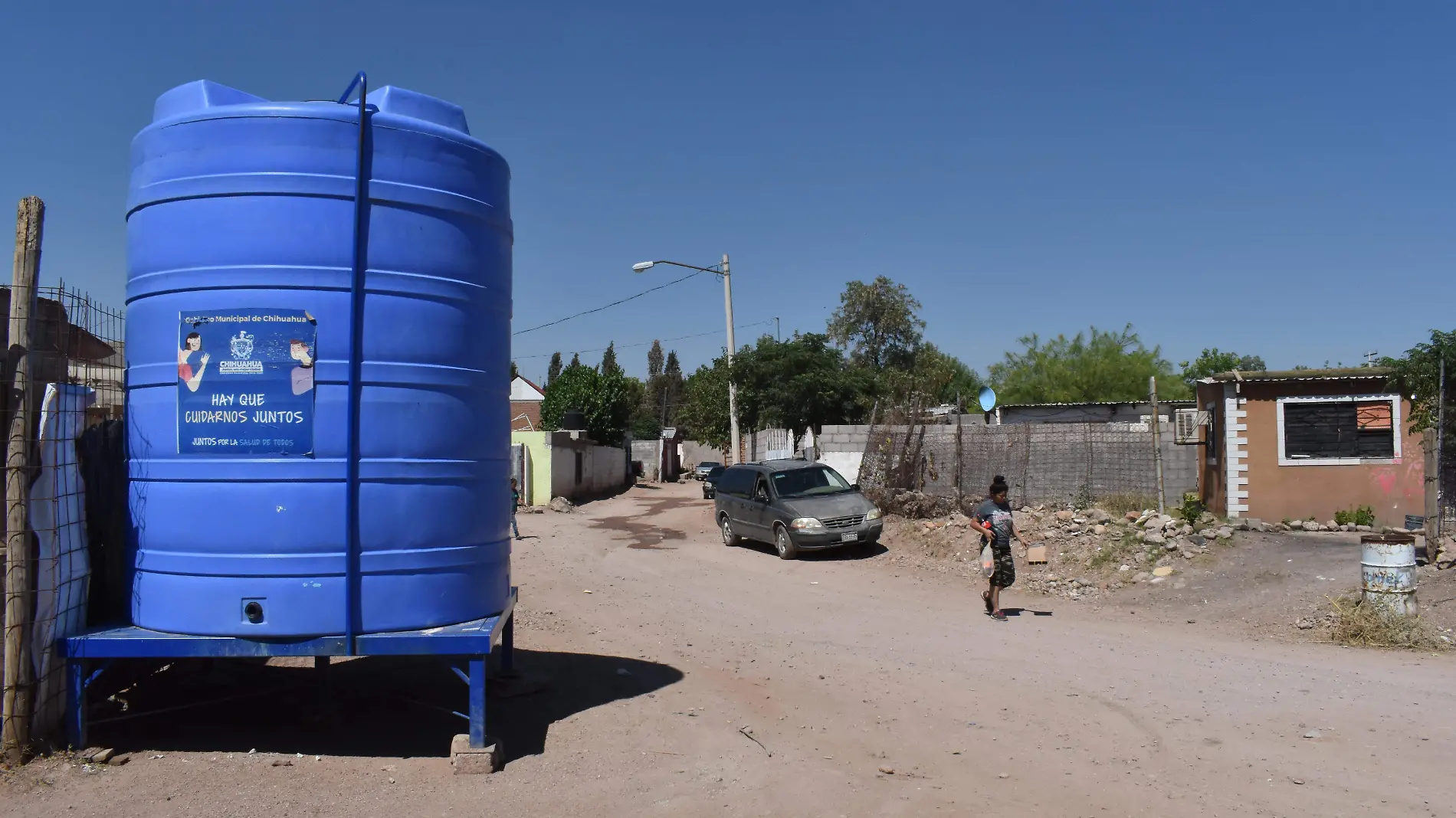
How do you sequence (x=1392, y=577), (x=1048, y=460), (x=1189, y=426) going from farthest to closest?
(x=1189, y=426) → (x=1048, y=460) → (x=1392, y=577)

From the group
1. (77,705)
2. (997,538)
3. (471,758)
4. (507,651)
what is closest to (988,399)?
(997,538)

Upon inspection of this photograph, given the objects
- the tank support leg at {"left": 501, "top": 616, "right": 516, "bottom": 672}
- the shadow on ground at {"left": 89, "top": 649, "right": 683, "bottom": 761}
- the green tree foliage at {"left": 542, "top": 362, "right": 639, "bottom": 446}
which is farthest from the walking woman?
the green tree foliage at {"left": 542, "top": 362, "right": 639, "bottom": 446}

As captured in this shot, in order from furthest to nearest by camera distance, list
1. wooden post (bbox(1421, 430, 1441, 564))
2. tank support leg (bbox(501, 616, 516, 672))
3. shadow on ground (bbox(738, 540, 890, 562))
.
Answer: shadow on ground (bbox(738, 540, 890, 562)) → wooden post (bbox(1421, 430, 1441, 564)) → tank support leg (bbox(501, 616, 516, 672))

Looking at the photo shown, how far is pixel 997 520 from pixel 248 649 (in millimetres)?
8141

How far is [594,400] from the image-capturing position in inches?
2010

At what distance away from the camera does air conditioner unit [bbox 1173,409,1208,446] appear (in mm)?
18984

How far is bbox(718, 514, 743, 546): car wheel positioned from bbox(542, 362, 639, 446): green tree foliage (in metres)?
31.1

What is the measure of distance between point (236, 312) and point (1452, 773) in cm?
727

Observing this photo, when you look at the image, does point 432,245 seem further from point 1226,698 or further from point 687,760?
point 1226,698

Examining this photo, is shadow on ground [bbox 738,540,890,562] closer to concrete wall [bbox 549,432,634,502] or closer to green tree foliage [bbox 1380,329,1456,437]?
green tree foliage [bbox 1380,329,1456,437]

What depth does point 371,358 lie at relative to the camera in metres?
5.43

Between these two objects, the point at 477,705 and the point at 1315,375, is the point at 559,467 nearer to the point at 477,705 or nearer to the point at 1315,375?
the point at 1315,375

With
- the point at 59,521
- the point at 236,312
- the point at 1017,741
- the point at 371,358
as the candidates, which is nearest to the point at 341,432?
the point at 371,358

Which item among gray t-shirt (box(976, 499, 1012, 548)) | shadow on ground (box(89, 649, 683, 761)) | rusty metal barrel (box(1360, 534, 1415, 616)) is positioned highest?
→ gray t-shirt (box(976, 499, 1012, 548))
